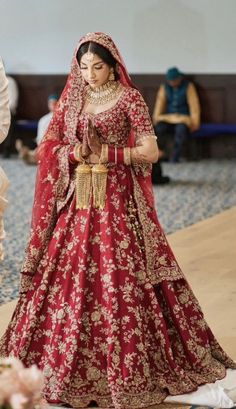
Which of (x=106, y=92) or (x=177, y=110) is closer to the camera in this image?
(x=106, y=92)

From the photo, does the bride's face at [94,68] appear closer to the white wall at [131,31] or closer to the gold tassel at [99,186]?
the gold tassel at [99,186]

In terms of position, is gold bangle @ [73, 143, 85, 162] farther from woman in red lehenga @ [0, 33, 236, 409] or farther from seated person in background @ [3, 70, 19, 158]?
seated person in background @ [3, 70, 19, 158]

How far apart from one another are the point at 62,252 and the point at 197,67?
8443 millimetres

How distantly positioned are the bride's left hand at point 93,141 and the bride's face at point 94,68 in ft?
0.58

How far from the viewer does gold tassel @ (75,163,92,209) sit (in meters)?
4.20

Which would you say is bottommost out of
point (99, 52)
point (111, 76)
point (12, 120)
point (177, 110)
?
point (12, 120)

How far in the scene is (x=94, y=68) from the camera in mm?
4168

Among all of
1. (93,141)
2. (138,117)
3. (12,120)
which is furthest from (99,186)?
(12,120)

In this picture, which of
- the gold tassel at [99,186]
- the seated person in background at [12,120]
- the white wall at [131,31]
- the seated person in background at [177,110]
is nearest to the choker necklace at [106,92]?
the gold tassel at [99,186]

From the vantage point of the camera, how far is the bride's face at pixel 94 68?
4.15 meters

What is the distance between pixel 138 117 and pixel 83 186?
1.19ft

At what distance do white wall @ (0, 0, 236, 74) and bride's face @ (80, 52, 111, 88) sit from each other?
8.11 meters

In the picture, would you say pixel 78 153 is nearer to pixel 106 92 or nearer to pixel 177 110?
pixel 106 92

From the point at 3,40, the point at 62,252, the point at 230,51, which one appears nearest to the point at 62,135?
the point at 62,252
